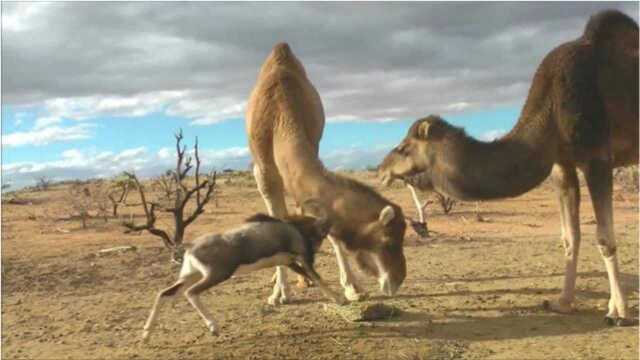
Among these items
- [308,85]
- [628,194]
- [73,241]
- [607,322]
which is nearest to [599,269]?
[607,322]

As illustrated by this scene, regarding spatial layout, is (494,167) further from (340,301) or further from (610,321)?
(340,301)

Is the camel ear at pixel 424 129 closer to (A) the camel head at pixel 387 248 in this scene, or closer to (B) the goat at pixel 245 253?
(A) the camel head at pixel 387 248

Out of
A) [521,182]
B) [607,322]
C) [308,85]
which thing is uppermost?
[308,85]

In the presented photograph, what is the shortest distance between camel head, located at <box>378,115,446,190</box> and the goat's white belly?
56.4 inches

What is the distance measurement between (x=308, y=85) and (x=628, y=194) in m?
24.1

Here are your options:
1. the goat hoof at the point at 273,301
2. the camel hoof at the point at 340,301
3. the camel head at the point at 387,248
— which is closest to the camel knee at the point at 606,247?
the camel head at the point at 387,248

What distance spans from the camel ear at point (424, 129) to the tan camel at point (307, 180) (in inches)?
34.4

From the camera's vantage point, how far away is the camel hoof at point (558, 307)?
858 centimetres

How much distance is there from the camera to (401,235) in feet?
26.2

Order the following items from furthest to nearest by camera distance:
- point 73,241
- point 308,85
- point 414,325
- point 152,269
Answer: point 73,241
point 152,269
point 308,85
point 414,325

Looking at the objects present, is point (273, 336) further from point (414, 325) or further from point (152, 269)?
point (152, 269)

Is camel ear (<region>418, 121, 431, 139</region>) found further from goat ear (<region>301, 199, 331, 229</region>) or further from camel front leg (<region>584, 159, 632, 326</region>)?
camel front leg (<region>584, 159, 632, 326</region>)

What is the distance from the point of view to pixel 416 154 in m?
7.93

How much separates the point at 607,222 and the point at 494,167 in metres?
1.43
